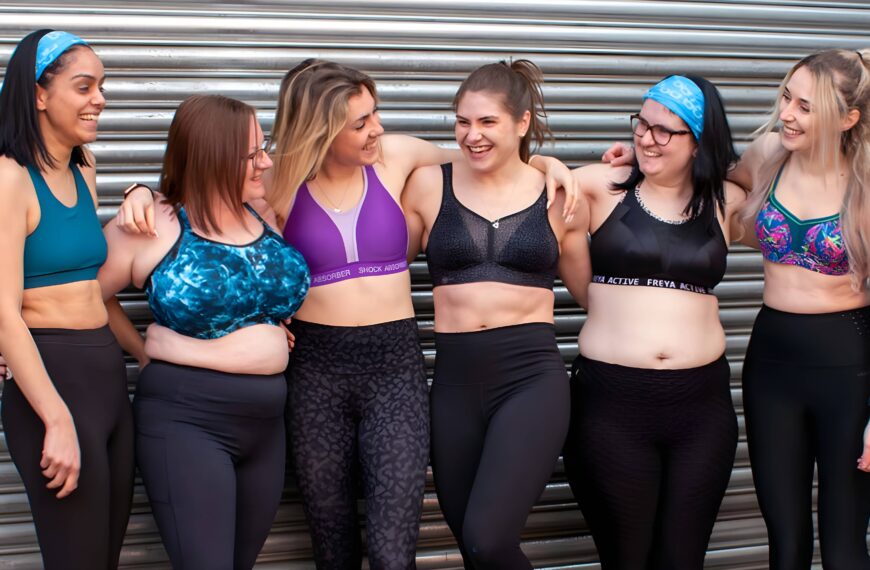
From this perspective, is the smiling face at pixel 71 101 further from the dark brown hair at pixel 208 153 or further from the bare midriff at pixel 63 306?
the bare midriff at pixel 63 306

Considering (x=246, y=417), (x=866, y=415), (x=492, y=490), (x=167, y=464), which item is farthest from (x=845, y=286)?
(x=167, y=464)

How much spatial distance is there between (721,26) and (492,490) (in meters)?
2.39

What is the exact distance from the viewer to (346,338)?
335 cm

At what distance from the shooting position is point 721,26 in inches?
173

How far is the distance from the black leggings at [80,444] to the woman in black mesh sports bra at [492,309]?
1084 mm

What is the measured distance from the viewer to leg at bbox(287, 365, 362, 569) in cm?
331

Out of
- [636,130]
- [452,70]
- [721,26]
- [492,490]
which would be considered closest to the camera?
[492,490]

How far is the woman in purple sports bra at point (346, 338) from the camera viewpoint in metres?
3.30

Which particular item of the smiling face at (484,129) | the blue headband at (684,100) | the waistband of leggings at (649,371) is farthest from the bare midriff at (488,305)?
the blue headband at (684,100)

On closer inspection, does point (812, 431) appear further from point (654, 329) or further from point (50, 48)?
point (50, 48)

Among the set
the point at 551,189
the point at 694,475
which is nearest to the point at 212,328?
the point at 551,189

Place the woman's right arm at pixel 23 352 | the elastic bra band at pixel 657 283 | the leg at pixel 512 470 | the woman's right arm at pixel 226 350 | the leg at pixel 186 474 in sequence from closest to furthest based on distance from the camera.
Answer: the woman's right arm at pixel 23 352
the leg at pixel 186 474
the woman's right arm at pixel 226 350
the leg at pixel 512 470
the elastic bra band at pixel 657 283

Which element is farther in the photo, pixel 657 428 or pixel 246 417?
pixel 657 428

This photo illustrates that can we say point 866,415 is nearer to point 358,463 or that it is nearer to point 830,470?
point 830,470
